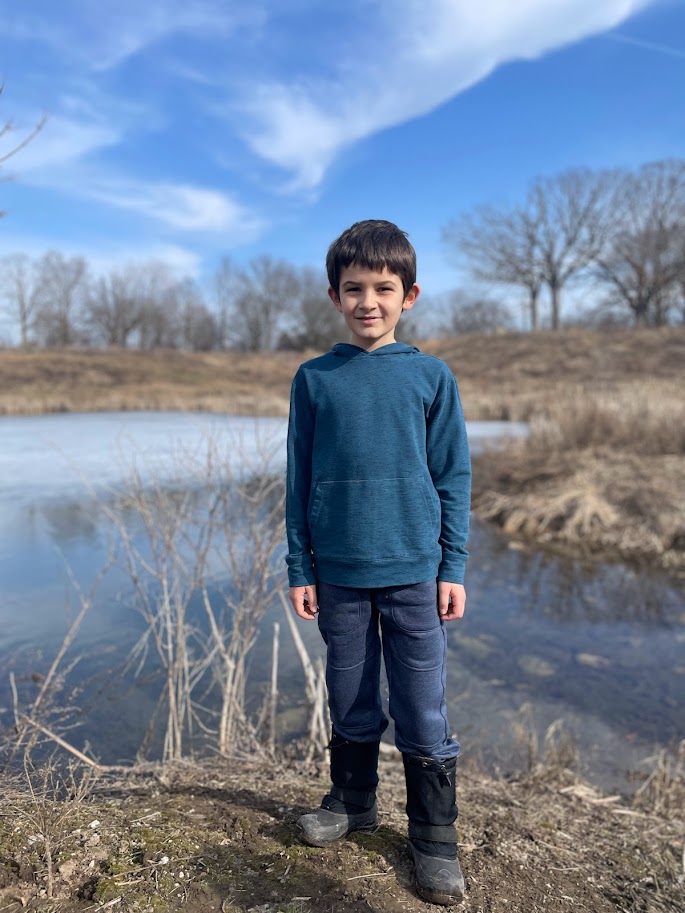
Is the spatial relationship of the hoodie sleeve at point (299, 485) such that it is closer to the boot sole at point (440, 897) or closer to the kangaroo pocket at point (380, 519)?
the kangaroo pocket at point (380, 519)

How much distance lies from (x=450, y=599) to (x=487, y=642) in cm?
294

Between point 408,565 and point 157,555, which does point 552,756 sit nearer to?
point 408,565

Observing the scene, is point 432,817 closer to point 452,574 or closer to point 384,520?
point 452,574

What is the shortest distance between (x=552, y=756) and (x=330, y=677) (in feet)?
5.14

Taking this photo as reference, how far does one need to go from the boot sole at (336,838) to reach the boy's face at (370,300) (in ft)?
4.52

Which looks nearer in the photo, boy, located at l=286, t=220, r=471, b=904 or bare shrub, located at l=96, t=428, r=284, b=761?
boy, located at l=286, t=220, r=471, b=904

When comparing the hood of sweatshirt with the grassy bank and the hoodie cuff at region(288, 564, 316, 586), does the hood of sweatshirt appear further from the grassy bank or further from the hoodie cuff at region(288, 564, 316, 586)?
the grassy bank

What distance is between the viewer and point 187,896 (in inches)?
60.7

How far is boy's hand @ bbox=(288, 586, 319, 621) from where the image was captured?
5.90 ft

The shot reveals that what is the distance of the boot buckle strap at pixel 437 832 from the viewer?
1.71 meters

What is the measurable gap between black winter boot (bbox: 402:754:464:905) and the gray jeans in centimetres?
4

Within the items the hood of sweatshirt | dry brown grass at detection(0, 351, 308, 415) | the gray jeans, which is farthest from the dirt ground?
dry brown grass at detection(0, 351, 308, 415)

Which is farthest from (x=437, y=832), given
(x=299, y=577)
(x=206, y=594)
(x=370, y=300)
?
(x=206, y=594)

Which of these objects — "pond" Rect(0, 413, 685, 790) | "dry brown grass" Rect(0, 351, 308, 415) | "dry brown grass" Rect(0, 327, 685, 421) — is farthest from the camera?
"dry brown grass" Rect(0, 327, 685, 421)
